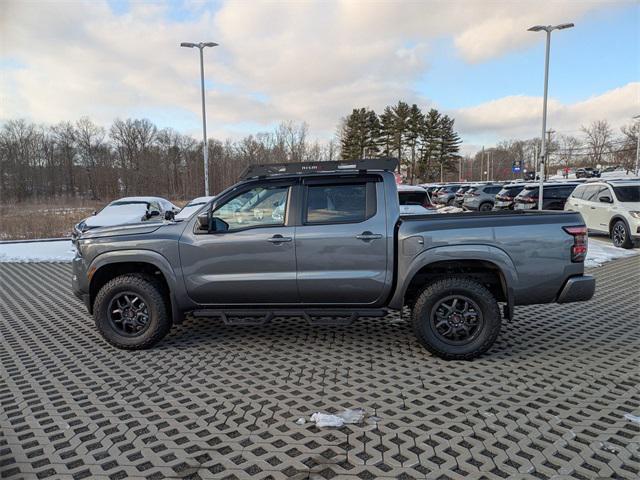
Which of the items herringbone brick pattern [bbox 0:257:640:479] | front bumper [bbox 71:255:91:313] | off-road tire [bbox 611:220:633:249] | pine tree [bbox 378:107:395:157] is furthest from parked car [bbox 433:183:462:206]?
pine tree [bbox 378:107:395:157]

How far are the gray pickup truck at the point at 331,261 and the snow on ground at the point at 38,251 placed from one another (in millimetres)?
7057

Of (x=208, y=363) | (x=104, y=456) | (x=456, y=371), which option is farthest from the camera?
(x=208, y=363)

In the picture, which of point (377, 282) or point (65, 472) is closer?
point (65, 472)

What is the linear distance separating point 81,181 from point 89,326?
2876 inches

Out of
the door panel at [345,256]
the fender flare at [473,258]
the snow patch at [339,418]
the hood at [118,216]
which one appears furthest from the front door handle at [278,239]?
the hood at [118,216]

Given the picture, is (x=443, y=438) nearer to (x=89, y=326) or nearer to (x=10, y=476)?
(x=10, y=476)

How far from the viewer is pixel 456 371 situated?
4078 millimetres

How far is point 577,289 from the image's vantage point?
417cm

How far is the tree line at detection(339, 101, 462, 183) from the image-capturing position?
70.3 m

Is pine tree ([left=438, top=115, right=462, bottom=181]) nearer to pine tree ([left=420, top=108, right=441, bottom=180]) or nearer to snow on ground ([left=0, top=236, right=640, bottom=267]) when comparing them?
pine tree ([left=420, top=108, right=441, bottom=180])

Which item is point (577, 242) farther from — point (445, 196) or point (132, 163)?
point (132, 163)

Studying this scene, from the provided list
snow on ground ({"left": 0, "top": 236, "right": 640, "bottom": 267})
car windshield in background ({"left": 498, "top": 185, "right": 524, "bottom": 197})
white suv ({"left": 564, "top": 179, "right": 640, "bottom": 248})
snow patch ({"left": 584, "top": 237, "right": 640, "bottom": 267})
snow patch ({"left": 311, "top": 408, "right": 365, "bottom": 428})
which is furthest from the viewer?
car windshield in background ({"left": 498, "top": 185, "right": 524, "bottom": 197})

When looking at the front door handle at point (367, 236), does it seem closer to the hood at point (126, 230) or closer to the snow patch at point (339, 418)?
the snow patch at point (339, 418)

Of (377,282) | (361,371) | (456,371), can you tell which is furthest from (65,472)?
(456,371)
